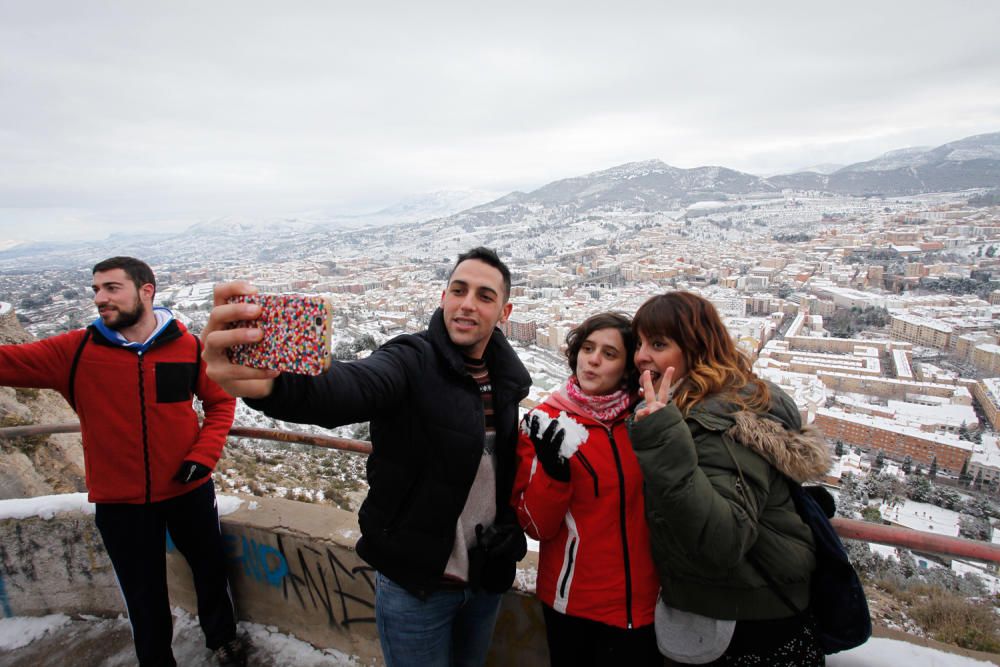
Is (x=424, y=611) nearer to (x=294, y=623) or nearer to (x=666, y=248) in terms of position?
(x=294, y=623)

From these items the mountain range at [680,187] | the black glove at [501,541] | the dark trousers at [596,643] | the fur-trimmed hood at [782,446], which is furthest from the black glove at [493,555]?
the mountain range at [680,187]

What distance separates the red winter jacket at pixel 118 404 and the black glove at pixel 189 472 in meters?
0.02

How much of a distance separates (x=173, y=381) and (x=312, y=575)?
0.85m

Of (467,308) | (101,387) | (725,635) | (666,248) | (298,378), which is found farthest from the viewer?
(666,248)

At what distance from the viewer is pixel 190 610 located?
1.92 metres

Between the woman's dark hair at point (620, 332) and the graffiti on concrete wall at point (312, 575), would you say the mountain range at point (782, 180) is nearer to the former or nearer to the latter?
the woman's dark hair at point (620, 332)

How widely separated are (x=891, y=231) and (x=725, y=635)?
60.0 metres

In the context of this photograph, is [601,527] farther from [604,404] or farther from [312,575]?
[312,575]

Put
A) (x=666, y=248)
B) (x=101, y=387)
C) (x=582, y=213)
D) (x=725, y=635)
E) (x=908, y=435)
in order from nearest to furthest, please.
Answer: (x=725, y=635), (x=101, y=387), (x=908, y=435), (x=666, y=248), (x=582, y=213)

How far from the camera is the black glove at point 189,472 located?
1543mm

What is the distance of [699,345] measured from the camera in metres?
1.13

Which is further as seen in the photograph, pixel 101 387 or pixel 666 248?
pixel 666 248

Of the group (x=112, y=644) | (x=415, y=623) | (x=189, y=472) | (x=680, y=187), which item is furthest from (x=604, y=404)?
(x=680, y=187)

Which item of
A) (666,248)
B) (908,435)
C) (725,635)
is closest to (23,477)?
(725,635)
